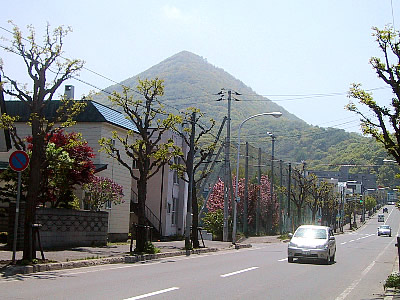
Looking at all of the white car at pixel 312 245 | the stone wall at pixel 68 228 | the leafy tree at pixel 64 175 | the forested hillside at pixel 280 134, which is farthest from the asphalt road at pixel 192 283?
the forested hillside at pixel 280 134

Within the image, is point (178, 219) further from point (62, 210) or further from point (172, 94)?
point (172, 94)

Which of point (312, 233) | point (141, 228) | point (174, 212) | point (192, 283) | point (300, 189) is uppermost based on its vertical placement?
point (300, 189)

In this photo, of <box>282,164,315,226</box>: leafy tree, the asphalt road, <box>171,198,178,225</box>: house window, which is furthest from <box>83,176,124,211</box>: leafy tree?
<box>282,164,315,226</box>: leafy tree

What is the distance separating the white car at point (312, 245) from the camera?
2139 cm

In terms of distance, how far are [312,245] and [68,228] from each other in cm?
1044

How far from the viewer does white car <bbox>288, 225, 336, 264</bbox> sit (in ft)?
70.2

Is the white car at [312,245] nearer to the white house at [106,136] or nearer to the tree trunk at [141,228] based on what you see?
Answer: the tree trunk at [141,228]

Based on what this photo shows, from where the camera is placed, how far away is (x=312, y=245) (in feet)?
70.9

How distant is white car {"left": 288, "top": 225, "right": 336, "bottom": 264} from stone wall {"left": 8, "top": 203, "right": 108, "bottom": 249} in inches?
357

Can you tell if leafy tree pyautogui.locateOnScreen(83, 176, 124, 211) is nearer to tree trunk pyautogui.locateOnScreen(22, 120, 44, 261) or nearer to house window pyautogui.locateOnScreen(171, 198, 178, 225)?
tree trunk pyautogui.locateOnScreen(22, 120, 44, 261)

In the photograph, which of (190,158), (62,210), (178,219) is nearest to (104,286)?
(62,210)

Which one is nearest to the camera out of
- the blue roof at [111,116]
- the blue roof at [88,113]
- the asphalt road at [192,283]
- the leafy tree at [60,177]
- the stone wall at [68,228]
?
the asphalt road at [192,283]

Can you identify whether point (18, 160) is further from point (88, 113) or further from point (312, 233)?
point (88, 113)

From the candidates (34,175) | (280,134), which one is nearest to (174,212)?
(34,175)
